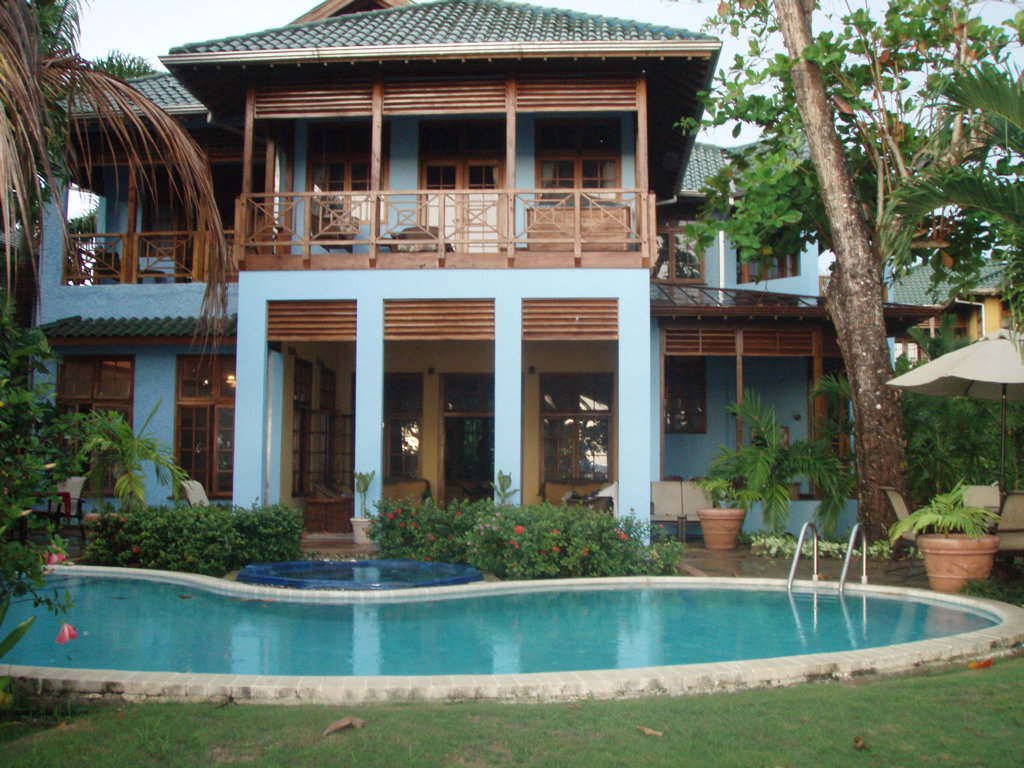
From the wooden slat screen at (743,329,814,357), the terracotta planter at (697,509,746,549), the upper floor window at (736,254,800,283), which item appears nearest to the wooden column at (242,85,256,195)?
the terracotta planter at (697,509,746,549)

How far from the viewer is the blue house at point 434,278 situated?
10945 millimetres

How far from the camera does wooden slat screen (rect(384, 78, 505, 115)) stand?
11.5 meters

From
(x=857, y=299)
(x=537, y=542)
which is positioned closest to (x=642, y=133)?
(x=857, y=299)

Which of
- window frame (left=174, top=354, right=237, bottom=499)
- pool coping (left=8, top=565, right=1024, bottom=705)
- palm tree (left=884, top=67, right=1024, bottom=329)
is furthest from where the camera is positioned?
window frame (left=174, top=354, right=237, bottom=499)

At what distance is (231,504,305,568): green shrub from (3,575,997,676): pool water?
1.03 m

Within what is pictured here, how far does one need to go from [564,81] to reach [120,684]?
9258mm

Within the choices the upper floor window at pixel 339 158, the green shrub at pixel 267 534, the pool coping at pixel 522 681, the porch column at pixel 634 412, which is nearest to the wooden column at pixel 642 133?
the porch column at pixel 634 412

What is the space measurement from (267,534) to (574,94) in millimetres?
6562

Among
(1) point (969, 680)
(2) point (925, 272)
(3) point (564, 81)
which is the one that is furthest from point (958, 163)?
(2) point (925, 272)

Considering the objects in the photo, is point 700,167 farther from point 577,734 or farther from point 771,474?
point 577,734

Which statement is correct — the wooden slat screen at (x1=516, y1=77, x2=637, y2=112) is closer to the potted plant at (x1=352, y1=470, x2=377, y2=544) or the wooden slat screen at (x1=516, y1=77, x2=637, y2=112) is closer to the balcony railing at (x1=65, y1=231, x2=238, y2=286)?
the potted plant at (x1=352, y1=470, x2=377, y2=544)

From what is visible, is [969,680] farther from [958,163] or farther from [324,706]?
[958,163]

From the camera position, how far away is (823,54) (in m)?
10.5

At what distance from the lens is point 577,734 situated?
3484 millimetres
